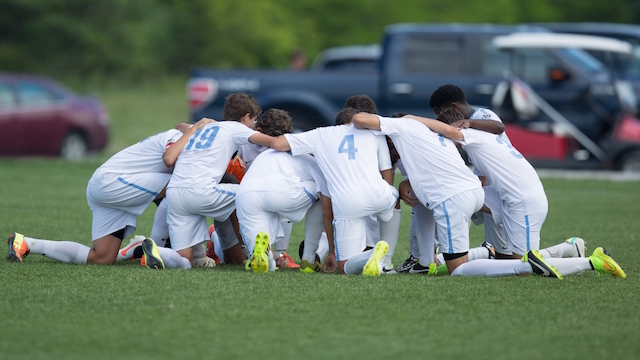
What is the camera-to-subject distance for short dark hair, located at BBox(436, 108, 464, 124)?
22.4 ft

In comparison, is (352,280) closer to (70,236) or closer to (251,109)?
(251,109)

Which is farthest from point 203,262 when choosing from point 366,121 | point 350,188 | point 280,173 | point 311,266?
point 366,121

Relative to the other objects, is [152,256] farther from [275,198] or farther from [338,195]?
[338,195]

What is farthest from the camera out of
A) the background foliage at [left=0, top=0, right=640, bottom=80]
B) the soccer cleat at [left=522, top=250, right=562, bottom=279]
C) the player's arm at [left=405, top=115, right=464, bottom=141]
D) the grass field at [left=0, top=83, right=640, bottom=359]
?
the background foliage at [left=0, top=0, right=640, bottom=80]

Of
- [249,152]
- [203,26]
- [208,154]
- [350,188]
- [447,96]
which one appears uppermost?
[203,26]

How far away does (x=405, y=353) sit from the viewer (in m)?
4.26

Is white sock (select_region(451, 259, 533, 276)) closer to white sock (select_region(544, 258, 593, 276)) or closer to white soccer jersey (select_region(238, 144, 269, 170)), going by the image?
white sock (select_region(544, 258, 593, 276))

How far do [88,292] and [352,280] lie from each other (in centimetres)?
186

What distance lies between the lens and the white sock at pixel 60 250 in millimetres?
6672

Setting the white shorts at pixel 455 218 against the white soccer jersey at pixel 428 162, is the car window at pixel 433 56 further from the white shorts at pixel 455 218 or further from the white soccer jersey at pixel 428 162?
the white shorts at pixel 455 218

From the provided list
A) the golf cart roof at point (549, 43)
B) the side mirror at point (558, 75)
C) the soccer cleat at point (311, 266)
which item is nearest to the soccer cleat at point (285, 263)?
the soccer cleat at point (311, 266)

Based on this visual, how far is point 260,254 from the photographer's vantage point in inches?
246

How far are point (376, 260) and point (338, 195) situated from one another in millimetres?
612

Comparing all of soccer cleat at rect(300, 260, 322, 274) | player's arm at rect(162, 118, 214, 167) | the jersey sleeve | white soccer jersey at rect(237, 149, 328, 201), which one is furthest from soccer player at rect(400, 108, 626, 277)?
player's arm at rect(162, 118, 214, 167)
